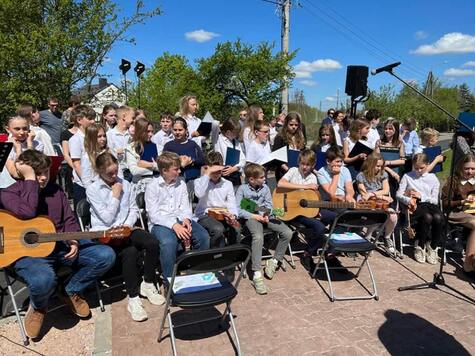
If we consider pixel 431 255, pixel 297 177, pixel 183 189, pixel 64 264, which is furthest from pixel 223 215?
pixel 431 255

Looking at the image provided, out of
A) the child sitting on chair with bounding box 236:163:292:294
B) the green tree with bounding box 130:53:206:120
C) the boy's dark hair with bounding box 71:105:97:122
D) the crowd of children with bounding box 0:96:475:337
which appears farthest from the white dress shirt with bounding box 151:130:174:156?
the green tree with bounding box 130:53:206:120

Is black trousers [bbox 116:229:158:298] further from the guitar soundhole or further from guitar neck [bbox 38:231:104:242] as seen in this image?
the guitar soundhole

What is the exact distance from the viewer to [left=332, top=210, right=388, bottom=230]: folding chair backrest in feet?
13.7

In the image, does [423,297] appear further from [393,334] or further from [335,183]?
[335,183]

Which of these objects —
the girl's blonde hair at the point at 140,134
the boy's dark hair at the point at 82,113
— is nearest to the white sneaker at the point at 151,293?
the girl's blonde hair at the point at 140,134

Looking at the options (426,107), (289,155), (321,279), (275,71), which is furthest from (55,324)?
(426,107)

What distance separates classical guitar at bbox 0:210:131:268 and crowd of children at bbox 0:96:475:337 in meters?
0.08

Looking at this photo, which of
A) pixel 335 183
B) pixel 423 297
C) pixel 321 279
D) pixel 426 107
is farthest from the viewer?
pixel 426 107

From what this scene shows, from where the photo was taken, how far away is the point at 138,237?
392 cm

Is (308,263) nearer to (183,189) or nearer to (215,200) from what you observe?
(215,200)

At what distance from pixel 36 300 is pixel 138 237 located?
3.42 ft

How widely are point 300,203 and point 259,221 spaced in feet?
2.00

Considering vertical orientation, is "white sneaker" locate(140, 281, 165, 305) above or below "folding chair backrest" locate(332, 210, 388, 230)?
below

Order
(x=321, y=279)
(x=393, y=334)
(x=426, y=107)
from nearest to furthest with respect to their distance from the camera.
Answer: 1. (x=393, y=334)
2. (x=321, y=279)
3. (x=426, y=107)
